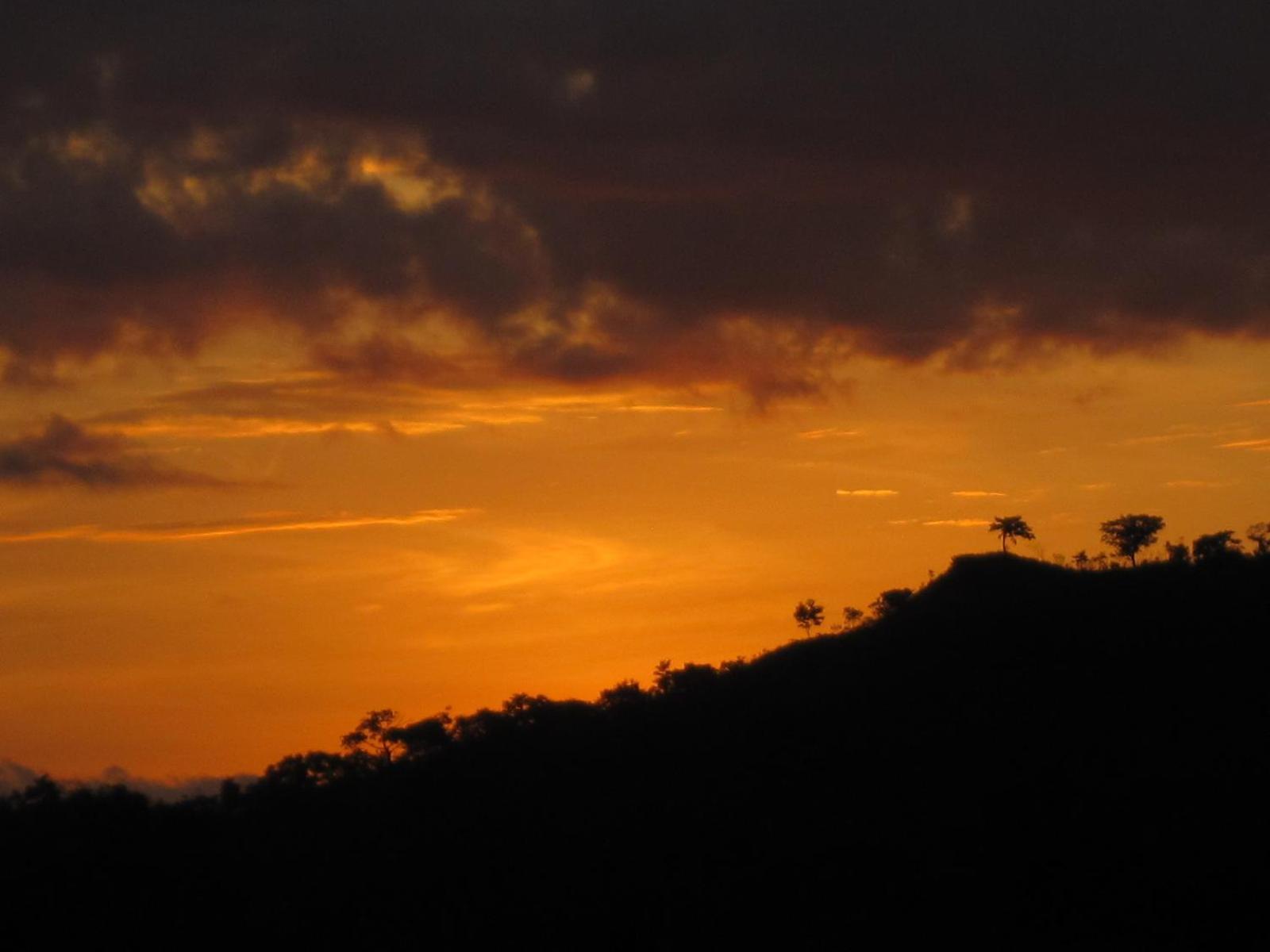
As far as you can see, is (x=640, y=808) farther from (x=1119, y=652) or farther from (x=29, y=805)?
(x=29, y=805)

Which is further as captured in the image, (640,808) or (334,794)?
(334,794)

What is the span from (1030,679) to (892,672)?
33.3 feet

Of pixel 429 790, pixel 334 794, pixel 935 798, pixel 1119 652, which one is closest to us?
pixel 935 798

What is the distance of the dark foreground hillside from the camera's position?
6794cm

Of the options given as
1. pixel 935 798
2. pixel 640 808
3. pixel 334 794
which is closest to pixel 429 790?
pixel 334 794

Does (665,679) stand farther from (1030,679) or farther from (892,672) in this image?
(1030,679)

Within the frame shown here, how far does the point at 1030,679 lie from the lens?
8656 cm

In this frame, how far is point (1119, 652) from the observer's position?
87250mm

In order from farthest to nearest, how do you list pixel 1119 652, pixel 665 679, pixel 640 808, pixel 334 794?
1. pixel 665 679
2. pixel 334 794
3. pixel 1119 652
4. pixel 640 808

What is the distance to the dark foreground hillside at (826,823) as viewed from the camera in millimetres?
67938

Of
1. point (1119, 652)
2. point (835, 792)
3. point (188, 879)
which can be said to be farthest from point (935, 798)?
point (188, 879)

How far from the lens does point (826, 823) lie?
252 feet

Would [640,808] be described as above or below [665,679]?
below

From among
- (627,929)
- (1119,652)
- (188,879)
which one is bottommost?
(627,929)
